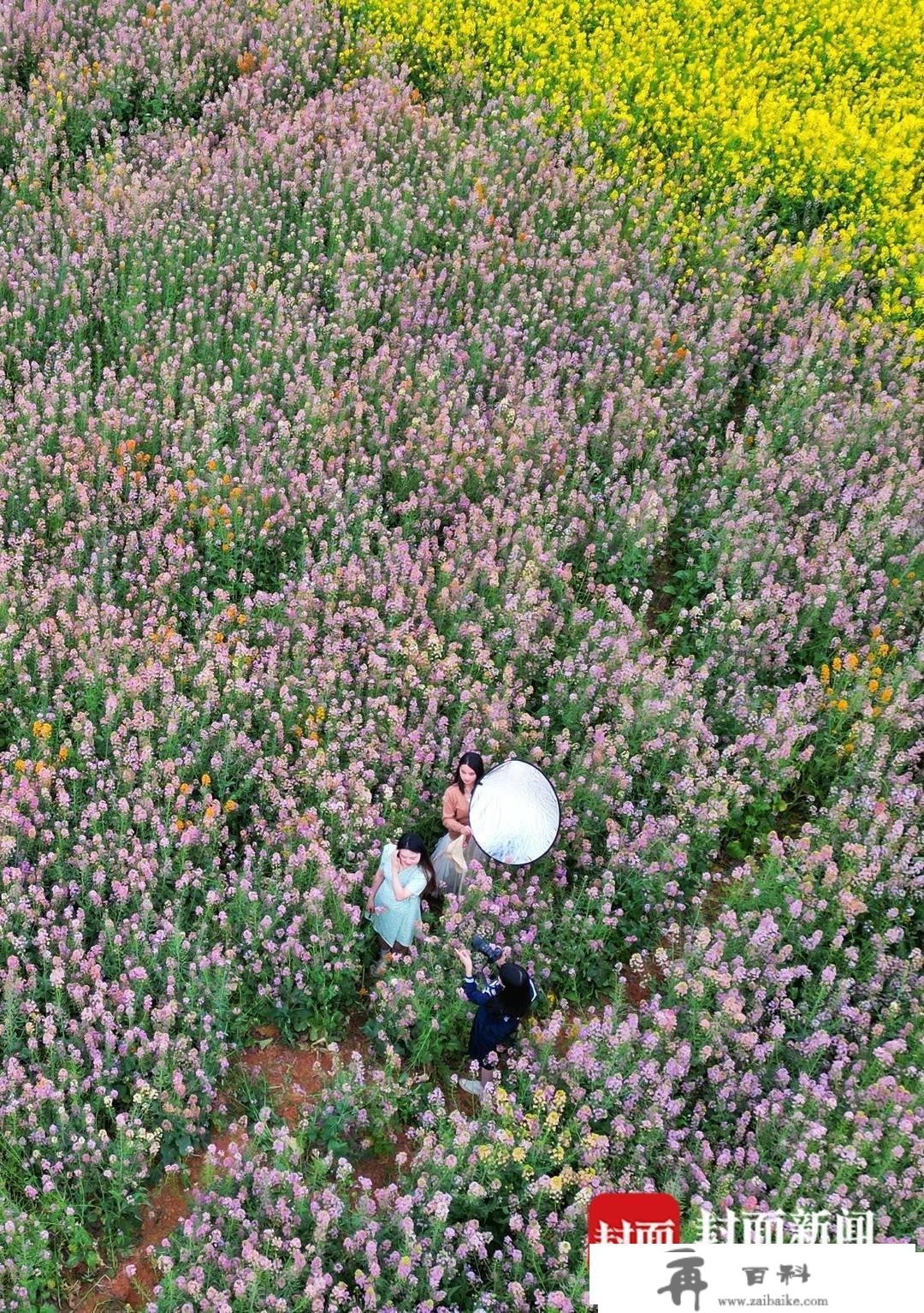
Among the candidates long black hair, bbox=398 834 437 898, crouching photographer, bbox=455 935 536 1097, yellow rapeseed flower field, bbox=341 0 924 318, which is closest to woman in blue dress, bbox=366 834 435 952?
long black hair, bbox=398 834 437 898

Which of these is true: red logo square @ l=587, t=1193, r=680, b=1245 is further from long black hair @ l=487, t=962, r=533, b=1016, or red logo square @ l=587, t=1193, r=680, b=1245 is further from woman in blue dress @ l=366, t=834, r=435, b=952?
woman in blue dress @ l=366, t=834, r=435, b=952

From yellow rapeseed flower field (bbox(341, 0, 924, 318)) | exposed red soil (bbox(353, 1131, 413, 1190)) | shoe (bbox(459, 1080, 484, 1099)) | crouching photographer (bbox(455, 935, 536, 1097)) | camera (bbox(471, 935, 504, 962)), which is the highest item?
yellow rapeseed flower field (bbox(341, 0, 924, 318))

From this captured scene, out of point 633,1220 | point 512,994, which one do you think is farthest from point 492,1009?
point 633,1220

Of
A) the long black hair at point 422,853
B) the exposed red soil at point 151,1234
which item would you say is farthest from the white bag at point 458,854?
the exposed red soil at point 151,1234

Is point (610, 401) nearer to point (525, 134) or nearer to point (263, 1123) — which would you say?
point (525, 134)

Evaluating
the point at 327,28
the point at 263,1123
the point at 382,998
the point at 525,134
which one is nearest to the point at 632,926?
the point at 382,998

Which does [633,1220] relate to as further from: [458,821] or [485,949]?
[458,821]

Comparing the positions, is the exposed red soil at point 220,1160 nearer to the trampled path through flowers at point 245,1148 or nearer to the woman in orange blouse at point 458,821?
the trampled path through flowers at point 245,1148
